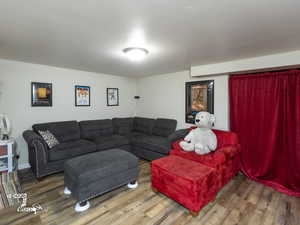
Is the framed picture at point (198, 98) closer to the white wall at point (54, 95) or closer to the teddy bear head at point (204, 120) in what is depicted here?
the teddy bear head at point (204, 120)

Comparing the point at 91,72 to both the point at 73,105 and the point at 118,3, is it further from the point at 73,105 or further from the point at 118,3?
the point at 118,3

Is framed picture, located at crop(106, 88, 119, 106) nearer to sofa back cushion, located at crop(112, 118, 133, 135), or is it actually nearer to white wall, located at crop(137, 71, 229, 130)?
sofa back cushion, located at crop(112, 118, 133, 135)

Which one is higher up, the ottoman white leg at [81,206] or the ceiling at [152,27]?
the ceiling at [152,27]

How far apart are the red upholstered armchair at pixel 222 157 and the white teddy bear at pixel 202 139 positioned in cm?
8

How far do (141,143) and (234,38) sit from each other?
2.73m

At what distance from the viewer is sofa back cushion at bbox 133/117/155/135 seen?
4.23 metres

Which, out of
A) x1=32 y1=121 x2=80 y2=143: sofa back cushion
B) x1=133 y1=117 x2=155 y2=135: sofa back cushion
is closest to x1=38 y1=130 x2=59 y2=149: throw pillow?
x1=32 y1=121 x2=80 y2=143: sofa back cushion

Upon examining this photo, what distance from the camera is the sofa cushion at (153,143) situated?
3.23m

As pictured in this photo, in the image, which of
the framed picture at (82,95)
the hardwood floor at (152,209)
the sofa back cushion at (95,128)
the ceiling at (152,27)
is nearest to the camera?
the ceiling at (152,27)

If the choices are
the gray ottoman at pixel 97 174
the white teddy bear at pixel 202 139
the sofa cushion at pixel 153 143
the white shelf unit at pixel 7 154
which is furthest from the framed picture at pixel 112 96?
the white teddy bear at pixel 202 139

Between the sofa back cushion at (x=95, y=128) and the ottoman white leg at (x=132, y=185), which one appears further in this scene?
the sofa back cushion at (x=95, y=128)

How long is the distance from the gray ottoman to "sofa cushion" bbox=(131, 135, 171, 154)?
90 cm

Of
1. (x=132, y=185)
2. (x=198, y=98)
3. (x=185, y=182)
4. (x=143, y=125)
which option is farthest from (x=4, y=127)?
(x=198, y=98)

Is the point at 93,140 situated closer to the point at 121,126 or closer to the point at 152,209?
the point at 121,126
